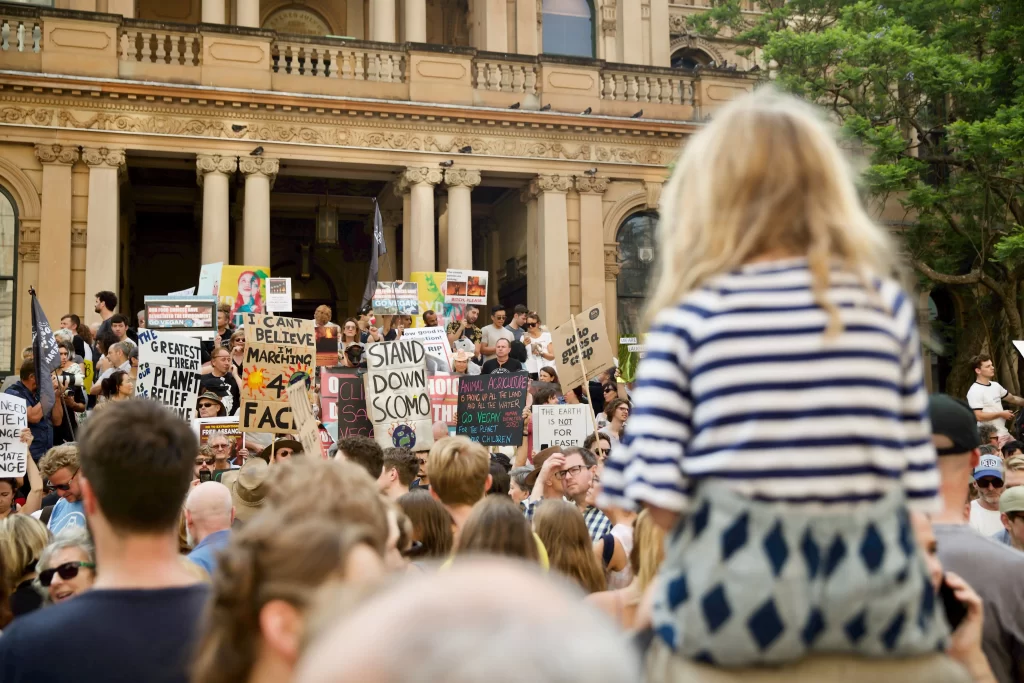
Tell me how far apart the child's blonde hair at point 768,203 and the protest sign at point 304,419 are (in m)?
5.86

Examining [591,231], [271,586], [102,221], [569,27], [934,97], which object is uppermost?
[569,27]

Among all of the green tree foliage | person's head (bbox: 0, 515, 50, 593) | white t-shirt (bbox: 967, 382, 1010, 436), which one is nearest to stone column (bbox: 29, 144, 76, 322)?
the green tree foliage

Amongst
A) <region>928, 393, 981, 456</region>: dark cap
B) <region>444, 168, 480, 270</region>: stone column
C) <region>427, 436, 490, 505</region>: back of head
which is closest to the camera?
<region>928, 393, 981, 456</region>: dark cap

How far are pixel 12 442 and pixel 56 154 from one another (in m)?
12.4

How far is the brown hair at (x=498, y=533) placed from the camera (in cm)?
397

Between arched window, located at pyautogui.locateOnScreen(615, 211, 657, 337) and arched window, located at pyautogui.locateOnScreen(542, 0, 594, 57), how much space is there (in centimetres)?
492

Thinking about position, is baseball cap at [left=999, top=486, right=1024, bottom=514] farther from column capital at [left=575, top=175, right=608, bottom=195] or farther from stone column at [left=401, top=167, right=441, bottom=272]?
column capital at [left=575, top=175, right=608, bottom=195]

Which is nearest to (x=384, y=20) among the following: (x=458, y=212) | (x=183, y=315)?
(x=458, y=212)

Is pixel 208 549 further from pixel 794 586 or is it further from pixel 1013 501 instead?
pixel 1013 501

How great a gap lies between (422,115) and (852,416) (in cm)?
2114

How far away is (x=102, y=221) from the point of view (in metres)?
20.5

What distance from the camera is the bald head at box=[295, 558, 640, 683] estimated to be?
0.90 m

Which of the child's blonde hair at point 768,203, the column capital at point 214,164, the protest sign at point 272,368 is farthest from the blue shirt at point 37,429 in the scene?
the column capital at point 214,164

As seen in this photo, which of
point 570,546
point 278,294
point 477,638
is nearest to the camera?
point 477,638
